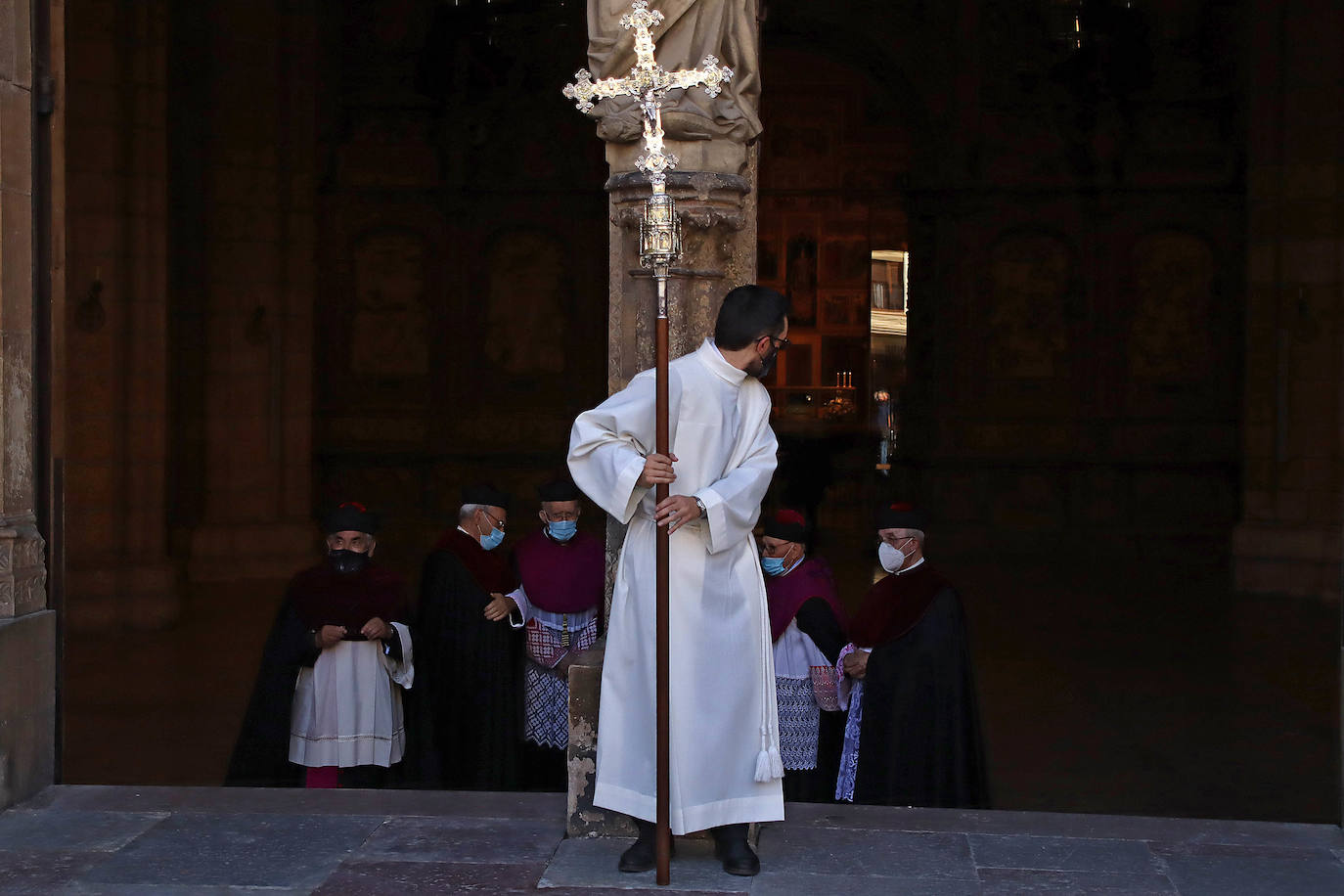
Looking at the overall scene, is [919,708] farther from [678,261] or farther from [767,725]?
[678,261]

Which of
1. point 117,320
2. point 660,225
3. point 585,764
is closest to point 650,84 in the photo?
point 660,225

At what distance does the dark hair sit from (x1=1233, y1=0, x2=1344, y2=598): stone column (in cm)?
1032

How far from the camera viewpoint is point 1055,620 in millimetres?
12992

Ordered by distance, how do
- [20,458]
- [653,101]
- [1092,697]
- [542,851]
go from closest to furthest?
[653,101] < [542,851] < [20,458] < [1092,697]

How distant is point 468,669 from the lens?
7113 mm

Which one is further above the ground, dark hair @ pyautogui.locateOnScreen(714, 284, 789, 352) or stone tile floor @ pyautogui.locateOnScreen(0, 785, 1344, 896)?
dark hair @ pyautogui.locateOnScreen(714, 284, 789, 352)

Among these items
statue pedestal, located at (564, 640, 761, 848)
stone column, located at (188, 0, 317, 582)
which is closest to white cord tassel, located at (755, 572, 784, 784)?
statue pedestal, located at (564, 640, 761, 848)

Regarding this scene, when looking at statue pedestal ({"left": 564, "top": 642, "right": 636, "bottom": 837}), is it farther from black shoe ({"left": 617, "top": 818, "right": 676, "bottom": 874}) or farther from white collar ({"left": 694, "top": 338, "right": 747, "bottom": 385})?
white collar ({"left": 694, "top": 338, "right": 747, "bottom": 385})

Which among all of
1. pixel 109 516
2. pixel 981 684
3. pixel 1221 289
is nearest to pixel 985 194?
pixel 1221 289

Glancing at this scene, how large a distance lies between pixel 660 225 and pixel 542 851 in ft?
6.36

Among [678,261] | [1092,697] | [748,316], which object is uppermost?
[678,261]

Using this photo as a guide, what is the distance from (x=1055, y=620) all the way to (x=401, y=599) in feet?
24.7

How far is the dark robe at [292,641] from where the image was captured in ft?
21.6

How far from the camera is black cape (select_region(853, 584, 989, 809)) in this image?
629cm
